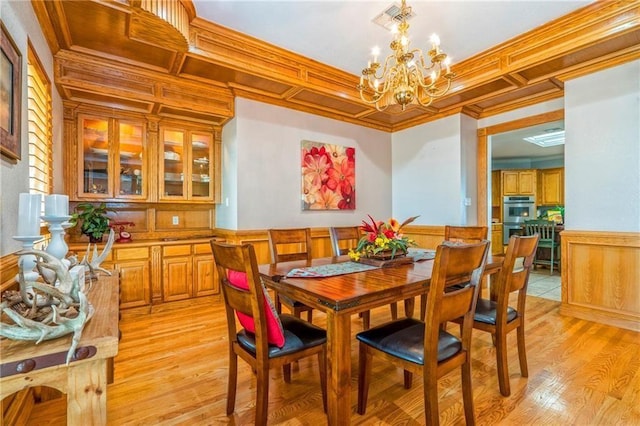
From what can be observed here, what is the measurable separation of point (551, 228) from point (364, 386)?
5421 mm

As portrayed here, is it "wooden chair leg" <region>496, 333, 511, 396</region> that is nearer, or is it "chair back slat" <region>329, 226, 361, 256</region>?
"wooden chair leg" <region>496, 333, 511, 396</region>

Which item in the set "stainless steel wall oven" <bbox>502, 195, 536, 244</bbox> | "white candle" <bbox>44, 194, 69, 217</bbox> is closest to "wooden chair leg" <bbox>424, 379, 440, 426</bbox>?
"white candle" <bbox>44, 194, 69, 217</bbox>

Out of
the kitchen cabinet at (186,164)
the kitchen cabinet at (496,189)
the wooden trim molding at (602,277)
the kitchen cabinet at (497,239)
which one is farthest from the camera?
the kitchen cabinet at (496,189)

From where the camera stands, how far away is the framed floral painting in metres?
4.15

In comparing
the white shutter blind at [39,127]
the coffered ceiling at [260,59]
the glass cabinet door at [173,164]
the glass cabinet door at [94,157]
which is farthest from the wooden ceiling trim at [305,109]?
the white shutter blind at [39,127]

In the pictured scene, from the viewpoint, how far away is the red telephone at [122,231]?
341 cm

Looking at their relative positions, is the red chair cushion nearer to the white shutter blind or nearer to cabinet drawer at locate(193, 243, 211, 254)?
the white shutter blind

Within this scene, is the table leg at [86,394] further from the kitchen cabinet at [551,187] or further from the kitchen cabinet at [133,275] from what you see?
the kitchen cabinet at [551,187]

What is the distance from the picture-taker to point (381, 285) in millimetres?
1578

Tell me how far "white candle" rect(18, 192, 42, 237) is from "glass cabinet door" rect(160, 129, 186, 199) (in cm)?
219

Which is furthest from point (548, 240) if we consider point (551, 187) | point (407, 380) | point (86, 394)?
point (86, 394)

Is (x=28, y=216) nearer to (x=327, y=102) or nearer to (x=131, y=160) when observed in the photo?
Result: (x=131, y=160)

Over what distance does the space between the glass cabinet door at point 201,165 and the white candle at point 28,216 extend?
2.35 m

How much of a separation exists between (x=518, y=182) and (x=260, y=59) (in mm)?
6978
